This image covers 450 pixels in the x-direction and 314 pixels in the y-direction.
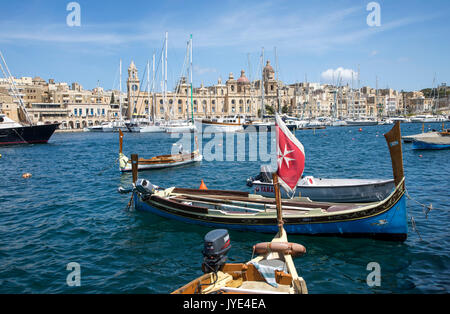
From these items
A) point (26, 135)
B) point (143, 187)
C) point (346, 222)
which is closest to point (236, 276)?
point (346, 222)

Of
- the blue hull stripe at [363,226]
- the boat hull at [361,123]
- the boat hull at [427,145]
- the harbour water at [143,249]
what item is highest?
the boat hull at [361,123]

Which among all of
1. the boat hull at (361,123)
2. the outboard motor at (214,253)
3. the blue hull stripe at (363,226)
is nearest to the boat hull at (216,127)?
the boat hull at (361,123)

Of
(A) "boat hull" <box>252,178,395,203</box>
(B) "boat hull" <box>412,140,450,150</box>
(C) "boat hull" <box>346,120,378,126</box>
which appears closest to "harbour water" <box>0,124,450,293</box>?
(A) "boat hull" <box>252,178,395,203</box>

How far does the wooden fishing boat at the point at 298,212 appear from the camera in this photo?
10086 millimetres

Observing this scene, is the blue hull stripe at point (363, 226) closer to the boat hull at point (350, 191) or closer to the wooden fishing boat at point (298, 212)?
the wooden fishing boat at point (298, 212)

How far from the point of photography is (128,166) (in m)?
25.2

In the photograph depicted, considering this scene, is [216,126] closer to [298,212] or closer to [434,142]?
[434,142]

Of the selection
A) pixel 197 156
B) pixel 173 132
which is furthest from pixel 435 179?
pixel 173 132

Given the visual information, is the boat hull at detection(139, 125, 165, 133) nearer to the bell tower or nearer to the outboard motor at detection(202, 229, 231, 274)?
the bell tower

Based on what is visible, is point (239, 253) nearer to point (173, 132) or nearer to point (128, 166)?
point (128, 166)

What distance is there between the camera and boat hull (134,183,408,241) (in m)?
10.1

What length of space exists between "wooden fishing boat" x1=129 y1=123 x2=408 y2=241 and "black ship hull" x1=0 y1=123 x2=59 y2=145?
44.6 m
